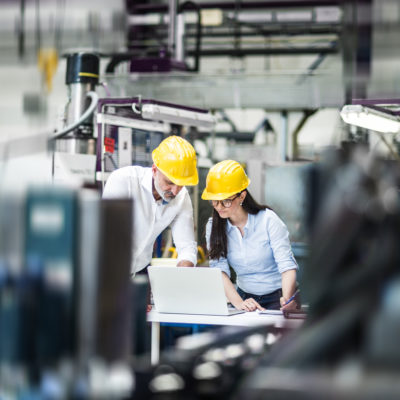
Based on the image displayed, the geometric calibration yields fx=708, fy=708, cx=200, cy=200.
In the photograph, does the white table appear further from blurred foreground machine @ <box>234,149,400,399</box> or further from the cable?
blurred foreground machine @ <box>234,149,400,399</box>

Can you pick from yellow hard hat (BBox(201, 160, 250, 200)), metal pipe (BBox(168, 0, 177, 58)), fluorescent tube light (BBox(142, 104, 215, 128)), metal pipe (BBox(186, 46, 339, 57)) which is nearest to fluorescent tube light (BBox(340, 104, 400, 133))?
yellow hard hat (BBox(201, 160, 250, 200))

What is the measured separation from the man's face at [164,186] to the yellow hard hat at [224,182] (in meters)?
0.21

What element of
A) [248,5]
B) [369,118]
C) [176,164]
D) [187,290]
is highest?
[248,5]

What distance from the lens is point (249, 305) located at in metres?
3.83

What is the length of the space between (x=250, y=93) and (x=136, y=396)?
19.1 feet

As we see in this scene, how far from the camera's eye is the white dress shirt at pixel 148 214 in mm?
3979

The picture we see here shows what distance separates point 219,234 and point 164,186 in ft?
1.53

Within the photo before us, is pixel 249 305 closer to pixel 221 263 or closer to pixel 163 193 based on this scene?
pixel 221 263

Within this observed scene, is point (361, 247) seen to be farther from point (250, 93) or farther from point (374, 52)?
point (374, 52)

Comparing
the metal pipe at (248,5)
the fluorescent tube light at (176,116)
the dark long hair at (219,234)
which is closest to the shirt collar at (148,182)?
the dark long hair at (219,234)

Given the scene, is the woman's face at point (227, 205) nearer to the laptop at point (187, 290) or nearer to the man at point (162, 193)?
the man at point (162, 193)

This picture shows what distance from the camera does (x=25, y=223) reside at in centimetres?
119

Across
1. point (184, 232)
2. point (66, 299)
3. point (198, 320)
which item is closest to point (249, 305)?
point (198, 320)

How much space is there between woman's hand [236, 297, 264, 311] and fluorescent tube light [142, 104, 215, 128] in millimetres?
1559
